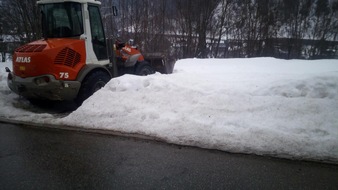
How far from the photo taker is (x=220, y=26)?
22875 mm

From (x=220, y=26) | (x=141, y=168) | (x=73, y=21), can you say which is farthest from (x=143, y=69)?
(x=220, y=26)

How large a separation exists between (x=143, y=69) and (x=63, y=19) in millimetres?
3430

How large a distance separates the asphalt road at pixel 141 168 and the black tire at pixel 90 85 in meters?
2.11

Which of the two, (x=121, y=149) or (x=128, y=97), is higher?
(x=128, y=97)

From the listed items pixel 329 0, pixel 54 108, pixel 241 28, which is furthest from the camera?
pixel 329 0

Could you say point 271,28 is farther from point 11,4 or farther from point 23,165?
point 23,165

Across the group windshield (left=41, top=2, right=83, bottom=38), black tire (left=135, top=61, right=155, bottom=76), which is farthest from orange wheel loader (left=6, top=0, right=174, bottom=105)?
black tire (left=135, top=61, right=155, bottom=76)

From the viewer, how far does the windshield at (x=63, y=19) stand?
22.1 feet

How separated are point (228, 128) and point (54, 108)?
4830 mm

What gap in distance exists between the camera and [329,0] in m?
25.6

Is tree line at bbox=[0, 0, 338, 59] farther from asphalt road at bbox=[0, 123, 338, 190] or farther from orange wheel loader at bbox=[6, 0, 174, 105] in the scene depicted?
asphalt road at bbox=[0, 123, 338, 190]

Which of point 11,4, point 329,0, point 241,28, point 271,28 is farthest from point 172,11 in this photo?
point 329,0

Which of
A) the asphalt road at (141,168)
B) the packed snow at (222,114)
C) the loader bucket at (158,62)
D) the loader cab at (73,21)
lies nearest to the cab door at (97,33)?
the loader cab at (73,21)

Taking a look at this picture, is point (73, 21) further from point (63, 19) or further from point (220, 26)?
point (220, 26)
